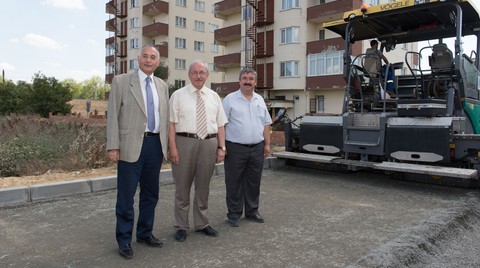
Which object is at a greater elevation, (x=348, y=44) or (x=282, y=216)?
(x=348, y=44)

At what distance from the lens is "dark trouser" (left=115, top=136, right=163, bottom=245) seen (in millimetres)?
4027

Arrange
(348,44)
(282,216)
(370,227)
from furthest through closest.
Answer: (348,44), (282,216), (370,227)

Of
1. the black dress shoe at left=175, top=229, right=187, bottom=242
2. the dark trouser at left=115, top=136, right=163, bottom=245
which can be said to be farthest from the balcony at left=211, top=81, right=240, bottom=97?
the dark trouser at left=115, top=136, right=163, bottom=245

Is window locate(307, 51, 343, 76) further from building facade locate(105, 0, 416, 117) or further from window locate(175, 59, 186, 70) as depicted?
window locate(175, 59, 186, 70)

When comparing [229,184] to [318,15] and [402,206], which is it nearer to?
[402,206]

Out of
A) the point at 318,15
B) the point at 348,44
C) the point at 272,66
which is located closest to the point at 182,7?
the point at 272,66

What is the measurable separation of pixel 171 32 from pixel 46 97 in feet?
60.1

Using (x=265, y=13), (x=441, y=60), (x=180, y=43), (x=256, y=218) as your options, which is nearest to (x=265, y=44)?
(x=265, y=13)

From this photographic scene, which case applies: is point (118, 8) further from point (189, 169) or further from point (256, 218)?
point (189, 169)

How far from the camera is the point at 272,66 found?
34.4 m

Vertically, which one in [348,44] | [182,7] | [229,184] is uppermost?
[182,7]

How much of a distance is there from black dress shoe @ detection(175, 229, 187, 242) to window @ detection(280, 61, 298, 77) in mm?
29123

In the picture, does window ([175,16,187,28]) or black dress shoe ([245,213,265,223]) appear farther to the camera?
window ([175,16,187,28])

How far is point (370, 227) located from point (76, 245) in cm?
341
